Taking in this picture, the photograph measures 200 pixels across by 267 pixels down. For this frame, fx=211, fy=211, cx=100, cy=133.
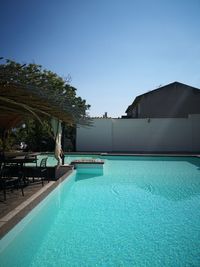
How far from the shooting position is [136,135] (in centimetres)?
2192

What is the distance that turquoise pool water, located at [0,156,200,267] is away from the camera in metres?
3.61

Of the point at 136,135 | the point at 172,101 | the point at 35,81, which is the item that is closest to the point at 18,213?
the point at 35,81

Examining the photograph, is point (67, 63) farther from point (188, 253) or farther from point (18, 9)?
point (188, 253)

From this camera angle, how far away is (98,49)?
1062cm

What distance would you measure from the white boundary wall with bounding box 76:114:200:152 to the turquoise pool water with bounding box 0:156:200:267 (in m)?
13.5

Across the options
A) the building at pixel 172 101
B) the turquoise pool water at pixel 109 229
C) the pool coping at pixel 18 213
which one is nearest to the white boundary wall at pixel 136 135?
the building at pixel 172 101

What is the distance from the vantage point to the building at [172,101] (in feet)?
77.0

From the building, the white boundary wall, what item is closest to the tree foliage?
the white boundary wall

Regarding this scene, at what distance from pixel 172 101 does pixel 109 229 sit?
21.2 m

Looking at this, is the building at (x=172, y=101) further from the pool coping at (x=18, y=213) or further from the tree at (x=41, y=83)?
the pool coping at (x=18, y=213)

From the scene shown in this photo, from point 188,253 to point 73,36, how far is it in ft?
30.4

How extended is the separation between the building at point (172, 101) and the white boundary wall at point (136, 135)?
263 cm

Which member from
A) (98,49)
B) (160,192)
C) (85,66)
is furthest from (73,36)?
(160,192)

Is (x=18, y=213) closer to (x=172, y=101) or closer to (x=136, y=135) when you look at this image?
(x=136, y=135)
